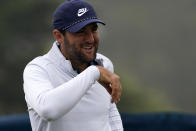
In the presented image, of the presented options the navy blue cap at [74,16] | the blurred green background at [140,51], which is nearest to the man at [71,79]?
the navy blue cap at [74,16]

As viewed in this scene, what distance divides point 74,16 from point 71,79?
330 mm

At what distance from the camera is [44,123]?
303 cm

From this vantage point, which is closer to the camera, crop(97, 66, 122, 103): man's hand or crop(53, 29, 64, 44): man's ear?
crop(97, 66, 122, 103): man's hand

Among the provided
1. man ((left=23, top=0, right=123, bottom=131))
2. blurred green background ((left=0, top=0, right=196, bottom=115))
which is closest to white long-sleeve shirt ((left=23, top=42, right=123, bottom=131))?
man ((left=23, top=0, right=123, bottom=131))

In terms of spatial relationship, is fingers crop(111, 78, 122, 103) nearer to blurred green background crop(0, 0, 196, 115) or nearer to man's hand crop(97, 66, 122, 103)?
man's hand crop(97, 66, 122, 103)

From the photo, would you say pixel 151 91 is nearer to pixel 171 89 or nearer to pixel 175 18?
pixel 171 89

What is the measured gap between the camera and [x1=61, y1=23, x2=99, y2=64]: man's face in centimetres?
301

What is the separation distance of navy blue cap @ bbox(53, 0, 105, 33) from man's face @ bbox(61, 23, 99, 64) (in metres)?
0.03

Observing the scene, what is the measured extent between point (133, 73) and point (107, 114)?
5.27 meters


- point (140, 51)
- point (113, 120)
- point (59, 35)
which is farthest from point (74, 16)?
point (140, 51)

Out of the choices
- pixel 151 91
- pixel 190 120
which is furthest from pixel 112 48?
pixel 190 120

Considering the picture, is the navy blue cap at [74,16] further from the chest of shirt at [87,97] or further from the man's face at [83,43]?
the chest of shirt at [87,97]

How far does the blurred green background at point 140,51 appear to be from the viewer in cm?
827

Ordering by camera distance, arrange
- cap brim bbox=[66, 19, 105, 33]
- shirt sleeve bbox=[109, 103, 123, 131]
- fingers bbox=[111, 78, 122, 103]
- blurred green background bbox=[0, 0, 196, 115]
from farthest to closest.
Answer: blurred green background bbox=[0, 0, 196, 115] < shirt sleeve bbox=[109, 103, 123, 131] < cap brim bbox=[66, 19, 105, 33] < fingers bbox=[111, 78, 122, 103]
